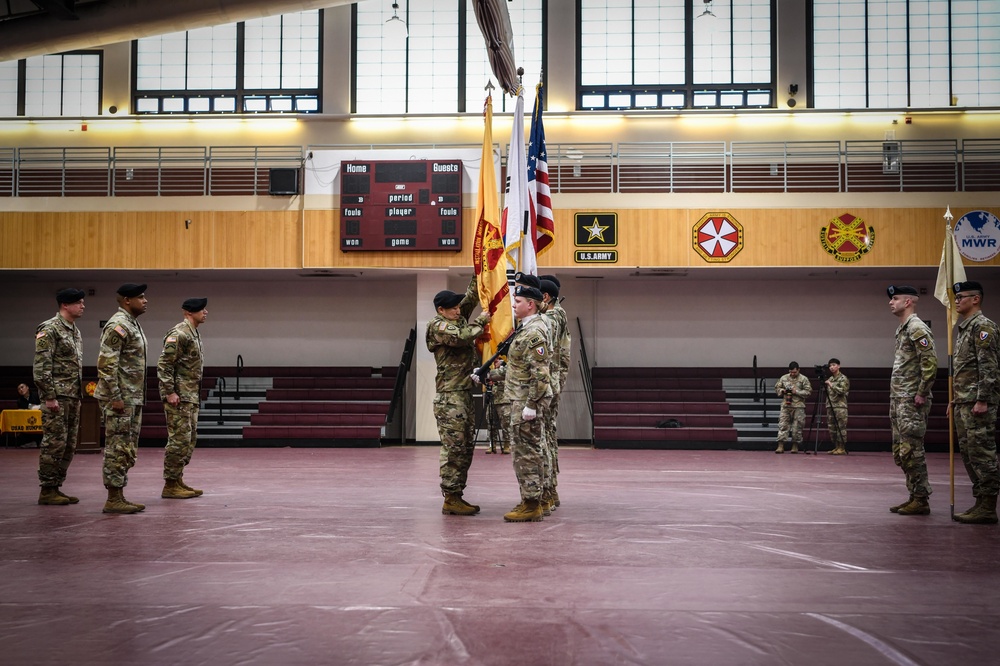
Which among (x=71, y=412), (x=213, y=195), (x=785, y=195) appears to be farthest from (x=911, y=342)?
(x=213, y=195)

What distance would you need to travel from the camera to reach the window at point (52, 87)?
Result: 20391 millimetres

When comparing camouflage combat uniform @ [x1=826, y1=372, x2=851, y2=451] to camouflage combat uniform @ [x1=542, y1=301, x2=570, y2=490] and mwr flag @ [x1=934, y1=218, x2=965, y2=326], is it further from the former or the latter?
camouflage combat uniform @ [x1=542, y1=301, x2=570, y2=490]

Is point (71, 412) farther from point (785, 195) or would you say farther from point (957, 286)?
point (785, 195)

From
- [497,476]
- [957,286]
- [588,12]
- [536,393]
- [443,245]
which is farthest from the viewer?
[588,12]

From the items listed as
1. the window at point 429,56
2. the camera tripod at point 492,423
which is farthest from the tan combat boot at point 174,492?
the window at point 429,56

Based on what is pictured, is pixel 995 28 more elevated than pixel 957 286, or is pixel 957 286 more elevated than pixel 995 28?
pixel 995 28

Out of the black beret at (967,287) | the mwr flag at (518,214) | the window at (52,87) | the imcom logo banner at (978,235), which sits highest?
the window at (52,87)

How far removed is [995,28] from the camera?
62.5ft

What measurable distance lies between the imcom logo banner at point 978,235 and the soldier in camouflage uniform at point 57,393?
15524 millimetres

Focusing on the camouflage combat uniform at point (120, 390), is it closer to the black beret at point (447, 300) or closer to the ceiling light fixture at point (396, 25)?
the black beret at point (447, 300)

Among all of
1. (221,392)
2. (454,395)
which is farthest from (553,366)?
(221,392)

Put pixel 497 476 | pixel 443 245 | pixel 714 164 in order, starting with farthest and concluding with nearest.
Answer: pixel 714 164, pixel 443 245, pixel 497 476

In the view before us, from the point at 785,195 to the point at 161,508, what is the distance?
13.6 m

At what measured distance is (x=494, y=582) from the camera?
4547mm
